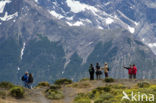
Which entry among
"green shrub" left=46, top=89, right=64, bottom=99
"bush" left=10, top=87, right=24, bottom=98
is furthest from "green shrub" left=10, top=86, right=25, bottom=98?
"green shrub" left=46, top=89, right=64, bottom=99

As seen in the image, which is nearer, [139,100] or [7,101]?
[139,100]

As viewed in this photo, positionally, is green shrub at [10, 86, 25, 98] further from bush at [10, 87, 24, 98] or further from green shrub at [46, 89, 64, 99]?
green shrub at [46, 89, 64, 99]

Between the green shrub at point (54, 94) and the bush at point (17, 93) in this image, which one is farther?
the green shrub at point (54, 94)

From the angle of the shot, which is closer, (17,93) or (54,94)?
Result: (17,93)

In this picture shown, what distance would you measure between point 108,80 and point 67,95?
11.3 metres

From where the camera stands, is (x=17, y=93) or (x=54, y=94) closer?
(x=17, y=93)

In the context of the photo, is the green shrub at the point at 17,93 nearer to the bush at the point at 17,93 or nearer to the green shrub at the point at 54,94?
the bush at the point at 17,93

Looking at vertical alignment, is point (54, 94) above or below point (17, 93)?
below

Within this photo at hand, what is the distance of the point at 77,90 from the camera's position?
53500 mm

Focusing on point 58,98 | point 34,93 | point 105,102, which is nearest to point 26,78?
point 34,93

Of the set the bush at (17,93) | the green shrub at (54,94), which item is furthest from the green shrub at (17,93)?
the green shrub at (54,94)

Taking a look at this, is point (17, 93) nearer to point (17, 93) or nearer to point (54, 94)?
point (17, 93)

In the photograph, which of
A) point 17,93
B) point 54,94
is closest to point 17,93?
point 17,93

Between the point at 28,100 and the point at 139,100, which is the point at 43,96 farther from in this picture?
the point at 139,100
